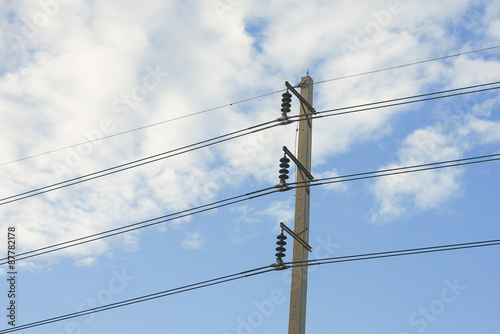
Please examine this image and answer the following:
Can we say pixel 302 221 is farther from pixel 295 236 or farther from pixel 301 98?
pixel 301 98

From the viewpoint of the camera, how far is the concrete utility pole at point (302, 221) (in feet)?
49.2

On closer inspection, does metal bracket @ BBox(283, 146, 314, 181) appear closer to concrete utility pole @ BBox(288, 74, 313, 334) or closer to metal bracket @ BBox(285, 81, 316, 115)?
concrete utility pole @ BBox(288, 74, 313, 334)

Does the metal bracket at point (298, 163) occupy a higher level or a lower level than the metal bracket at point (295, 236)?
higher

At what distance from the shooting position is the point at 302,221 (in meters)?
16.1

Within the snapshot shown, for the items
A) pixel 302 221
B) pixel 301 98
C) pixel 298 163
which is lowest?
pixel 302 221

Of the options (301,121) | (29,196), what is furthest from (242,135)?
(29,196)

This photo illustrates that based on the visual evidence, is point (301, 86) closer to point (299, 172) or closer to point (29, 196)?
point (299, 172)

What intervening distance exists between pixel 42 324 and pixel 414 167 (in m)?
10.9

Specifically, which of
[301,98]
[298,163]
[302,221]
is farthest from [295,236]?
[301,98]

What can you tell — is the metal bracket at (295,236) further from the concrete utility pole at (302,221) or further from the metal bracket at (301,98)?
the metal bracket at (301,98)

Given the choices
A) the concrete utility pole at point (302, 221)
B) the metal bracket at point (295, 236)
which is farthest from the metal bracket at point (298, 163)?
the metal bracket at point (295, 236)

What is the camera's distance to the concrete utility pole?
49.2 ft

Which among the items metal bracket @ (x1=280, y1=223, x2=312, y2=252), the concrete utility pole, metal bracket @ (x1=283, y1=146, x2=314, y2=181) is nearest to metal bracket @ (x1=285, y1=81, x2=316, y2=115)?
the concrete utility pole

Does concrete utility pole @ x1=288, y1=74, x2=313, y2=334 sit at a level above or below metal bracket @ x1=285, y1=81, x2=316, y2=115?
below
